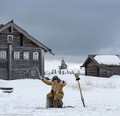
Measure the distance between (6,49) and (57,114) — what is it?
31.0 meters

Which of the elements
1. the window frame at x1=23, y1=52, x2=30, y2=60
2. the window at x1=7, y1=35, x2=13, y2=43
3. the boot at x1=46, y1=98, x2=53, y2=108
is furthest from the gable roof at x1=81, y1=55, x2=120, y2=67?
the boot at x1=46, y1=98, x2=53, y2=108

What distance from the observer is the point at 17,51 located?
4091cm

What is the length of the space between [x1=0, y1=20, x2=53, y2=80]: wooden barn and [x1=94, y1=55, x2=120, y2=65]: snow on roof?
10973 mm

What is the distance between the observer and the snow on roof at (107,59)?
165 ft

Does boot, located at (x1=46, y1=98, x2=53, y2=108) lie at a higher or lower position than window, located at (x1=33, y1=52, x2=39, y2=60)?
lower

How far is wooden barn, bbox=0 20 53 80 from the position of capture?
40156 millimetres

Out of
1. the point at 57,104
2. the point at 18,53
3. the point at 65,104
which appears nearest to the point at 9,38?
the point at 18,53

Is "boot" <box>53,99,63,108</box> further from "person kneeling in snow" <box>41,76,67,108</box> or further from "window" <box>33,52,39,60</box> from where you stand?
"window" <box>33,52,39,60</box>

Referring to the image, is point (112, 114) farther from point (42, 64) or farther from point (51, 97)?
point (42, 64)

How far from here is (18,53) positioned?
135ft

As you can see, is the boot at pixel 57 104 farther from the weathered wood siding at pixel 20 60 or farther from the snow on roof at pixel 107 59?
the snow on roof at pixel 107 59

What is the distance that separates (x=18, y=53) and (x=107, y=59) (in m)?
15.4

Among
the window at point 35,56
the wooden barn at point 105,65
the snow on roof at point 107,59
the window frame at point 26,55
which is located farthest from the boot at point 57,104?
the snow on roof at point 107,59

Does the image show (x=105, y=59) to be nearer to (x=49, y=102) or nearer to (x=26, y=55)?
(x=26, y=55)
